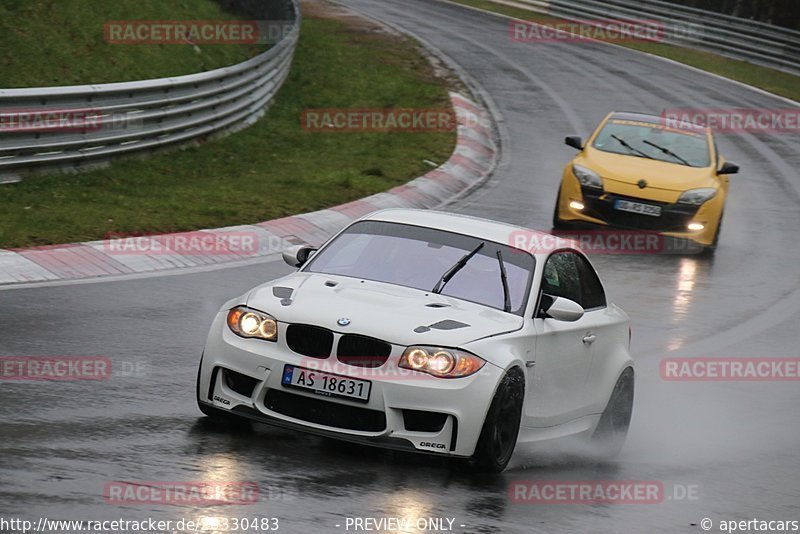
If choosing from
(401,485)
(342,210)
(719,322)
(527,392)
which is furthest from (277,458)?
(342,210)

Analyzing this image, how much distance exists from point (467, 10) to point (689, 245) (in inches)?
1230

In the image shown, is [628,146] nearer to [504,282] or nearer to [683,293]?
[683,293]

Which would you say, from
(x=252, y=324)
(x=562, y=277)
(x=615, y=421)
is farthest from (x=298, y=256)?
(x=615, y=421)

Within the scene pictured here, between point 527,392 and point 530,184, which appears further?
point 530,184

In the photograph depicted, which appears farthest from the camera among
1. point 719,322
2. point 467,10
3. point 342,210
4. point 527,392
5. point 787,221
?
point 467,10

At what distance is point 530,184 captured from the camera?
70.7 feet

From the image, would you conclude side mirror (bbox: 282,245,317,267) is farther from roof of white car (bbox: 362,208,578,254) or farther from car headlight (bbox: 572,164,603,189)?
car headlight (bbox: 572,164,603,189)

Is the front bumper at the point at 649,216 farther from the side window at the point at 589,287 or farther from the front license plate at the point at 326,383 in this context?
the front license plate at the point at 326,383

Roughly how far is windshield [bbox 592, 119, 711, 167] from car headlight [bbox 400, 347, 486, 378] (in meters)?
11.4

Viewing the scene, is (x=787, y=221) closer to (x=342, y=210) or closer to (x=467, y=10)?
(x=342, y=210)

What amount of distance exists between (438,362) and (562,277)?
1.79 meters

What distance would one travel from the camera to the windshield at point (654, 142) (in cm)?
1805

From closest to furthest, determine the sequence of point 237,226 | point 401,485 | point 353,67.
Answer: point 401,485 < point 237,226 < point 353,67

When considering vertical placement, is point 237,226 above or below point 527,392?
below
